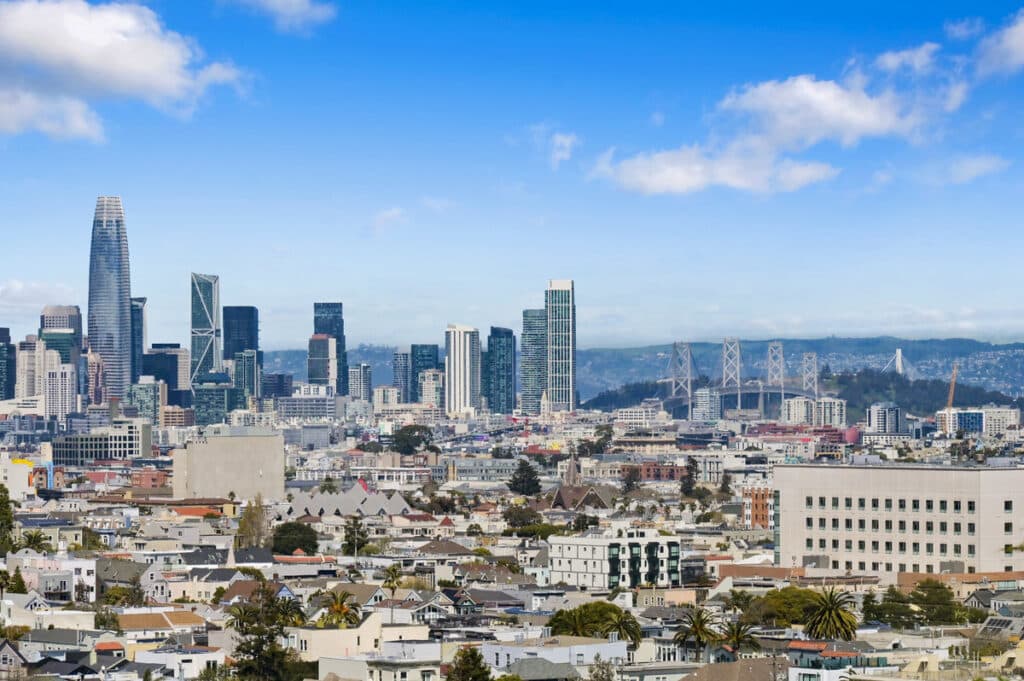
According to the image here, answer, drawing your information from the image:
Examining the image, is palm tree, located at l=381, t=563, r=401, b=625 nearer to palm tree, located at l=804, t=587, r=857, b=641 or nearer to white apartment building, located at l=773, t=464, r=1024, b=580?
palm tree, located at l=804, t=587, r=857, b=641

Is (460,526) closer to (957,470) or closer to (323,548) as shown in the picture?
(323,548)

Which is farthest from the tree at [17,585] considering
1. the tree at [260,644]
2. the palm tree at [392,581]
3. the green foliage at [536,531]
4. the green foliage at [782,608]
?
the green foliage at [536,531]

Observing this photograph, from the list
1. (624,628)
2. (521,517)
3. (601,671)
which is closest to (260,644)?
(601,671)

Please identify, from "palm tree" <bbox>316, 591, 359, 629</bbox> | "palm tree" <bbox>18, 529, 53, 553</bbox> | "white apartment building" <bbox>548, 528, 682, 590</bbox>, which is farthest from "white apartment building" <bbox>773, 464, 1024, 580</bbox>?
"palm tree" <bbox>18, 529, 53, 553</bbox>

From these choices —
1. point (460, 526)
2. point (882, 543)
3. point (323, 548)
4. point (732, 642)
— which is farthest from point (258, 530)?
point (732, 642)

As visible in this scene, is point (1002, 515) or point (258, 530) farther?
point (258, 530)

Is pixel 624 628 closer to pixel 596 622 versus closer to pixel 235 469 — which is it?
pixel 596 622
